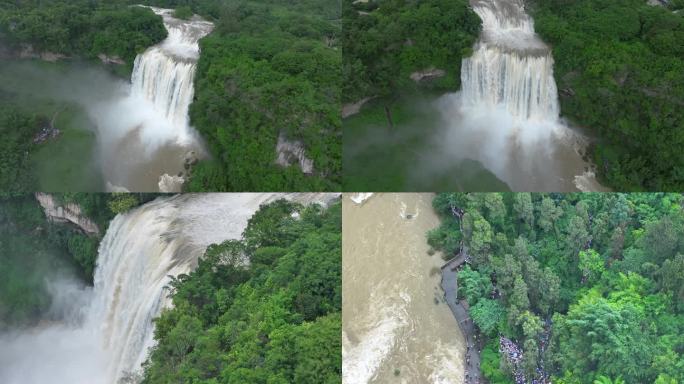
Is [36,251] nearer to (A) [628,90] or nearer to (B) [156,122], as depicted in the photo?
(B) [156,122]

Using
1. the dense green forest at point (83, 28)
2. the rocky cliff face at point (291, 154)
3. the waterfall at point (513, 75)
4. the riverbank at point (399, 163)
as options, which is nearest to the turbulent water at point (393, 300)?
the riverbank at point (399, 163)

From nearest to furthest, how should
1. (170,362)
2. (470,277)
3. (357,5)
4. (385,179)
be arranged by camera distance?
1. (170,362)
2. (470,277)
3. (385,179)
4. (357,5)

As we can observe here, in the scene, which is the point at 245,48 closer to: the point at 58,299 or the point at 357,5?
the point at 357,5

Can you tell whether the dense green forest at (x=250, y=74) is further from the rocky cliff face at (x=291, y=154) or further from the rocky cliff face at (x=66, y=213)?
the rocky cliff face at (x=66, y=213)

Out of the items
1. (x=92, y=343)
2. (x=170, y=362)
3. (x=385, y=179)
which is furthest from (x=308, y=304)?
(x=92, y=343)

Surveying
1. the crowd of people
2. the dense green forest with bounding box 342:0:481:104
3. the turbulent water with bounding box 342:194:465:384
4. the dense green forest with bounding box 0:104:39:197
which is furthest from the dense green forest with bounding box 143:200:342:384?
the dense green forest with bounding box 0:104:39:197

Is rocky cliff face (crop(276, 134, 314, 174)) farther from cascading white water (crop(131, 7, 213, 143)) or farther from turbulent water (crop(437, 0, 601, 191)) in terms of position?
turbulent water (crop(437, 0, 601, 191))
